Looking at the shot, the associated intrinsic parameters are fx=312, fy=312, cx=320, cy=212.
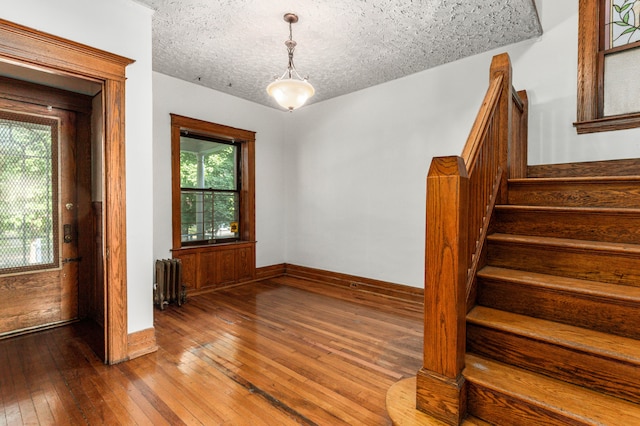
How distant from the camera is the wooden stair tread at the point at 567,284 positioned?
1479mm

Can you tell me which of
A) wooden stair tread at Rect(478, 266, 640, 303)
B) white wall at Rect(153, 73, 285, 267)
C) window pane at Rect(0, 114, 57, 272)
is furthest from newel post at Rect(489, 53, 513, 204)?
window pane at Rect(0, 114, 57, 272)

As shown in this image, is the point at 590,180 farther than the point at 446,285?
Yes

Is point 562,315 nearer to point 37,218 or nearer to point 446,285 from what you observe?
point 446,285

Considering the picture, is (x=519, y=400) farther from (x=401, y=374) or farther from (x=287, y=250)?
(x=287, y=250)

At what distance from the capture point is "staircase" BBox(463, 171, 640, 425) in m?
1.32

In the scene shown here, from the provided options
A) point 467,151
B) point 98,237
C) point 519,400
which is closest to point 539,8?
point 467,151

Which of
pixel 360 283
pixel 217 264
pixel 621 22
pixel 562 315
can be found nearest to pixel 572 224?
pixel 562 315

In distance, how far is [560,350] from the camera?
1441 mm

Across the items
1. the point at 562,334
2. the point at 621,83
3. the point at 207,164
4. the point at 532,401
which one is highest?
the point at 621,83

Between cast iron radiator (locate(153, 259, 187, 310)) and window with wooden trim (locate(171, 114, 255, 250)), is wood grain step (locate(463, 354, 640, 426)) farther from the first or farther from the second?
window with wooden trim (locate(171, 114, 255, 250))

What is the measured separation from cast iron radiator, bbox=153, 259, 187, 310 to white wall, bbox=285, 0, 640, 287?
7.02 feet

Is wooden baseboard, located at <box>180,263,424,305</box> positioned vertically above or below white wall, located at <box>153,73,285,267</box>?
below

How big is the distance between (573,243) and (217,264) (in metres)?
4.24

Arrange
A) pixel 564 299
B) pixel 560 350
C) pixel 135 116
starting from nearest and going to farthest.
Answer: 1. pixel 560 350
2. pixel 564 299
3. pixel 135 116
